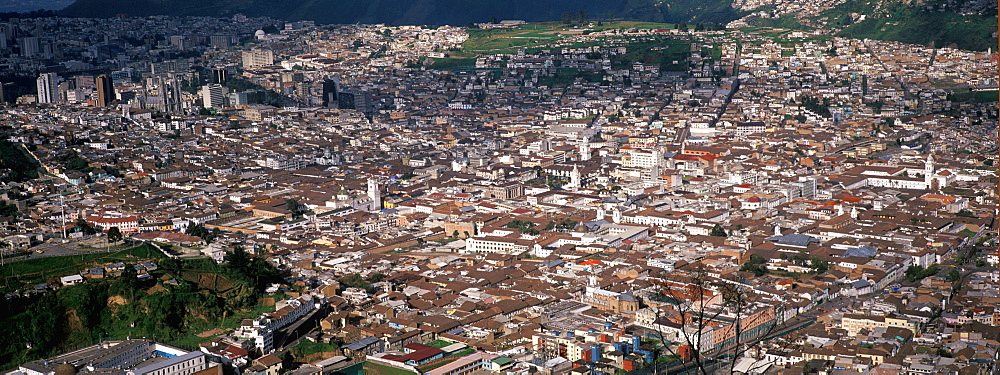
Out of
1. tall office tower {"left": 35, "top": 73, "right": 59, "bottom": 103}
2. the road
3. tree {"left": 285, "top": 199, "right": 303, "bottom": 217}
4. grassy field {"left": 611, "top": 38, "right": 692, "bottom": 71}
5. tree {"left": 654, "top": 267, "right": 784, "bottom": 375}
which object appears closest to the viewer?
tree {"left": 654, "top": 267, "right": 784, "bottom": 375}

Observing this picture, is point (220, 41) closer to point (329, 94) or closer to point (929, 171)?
point (329, 94)

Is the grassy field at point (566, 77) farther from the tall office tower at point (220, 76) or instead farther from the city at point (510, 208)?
the tall office tower at point (220, 76)

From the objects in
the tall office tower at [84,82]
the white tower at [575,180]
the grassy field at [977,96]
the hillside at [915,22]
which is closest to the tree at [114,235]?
the white tower at [575,180]

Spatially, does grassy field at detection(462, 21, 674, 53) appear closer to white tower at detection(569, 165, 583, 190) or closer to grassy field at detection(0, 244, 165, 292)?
white tower at detection(569, 165, 583, 190)

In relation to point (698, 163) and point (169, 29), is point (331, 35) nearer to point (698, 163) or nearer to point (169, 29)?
point (169, 29)

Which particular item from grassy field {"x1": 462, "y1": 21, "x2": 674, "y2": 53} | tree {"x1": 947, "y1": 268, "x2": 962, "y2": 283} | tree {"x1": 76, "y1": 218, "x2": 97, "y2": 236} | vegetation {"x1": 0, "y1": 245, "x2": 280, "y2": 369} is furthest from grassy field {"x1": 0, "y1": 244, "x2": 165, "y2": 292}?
grassy field {"x1": 462, "y1": 21, "x2": 674, "y2": 53}

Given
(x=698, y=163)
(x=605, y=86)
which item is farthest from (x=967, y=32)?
(x=698, y=163)

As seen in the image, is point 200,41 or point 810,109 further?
point 200,41
